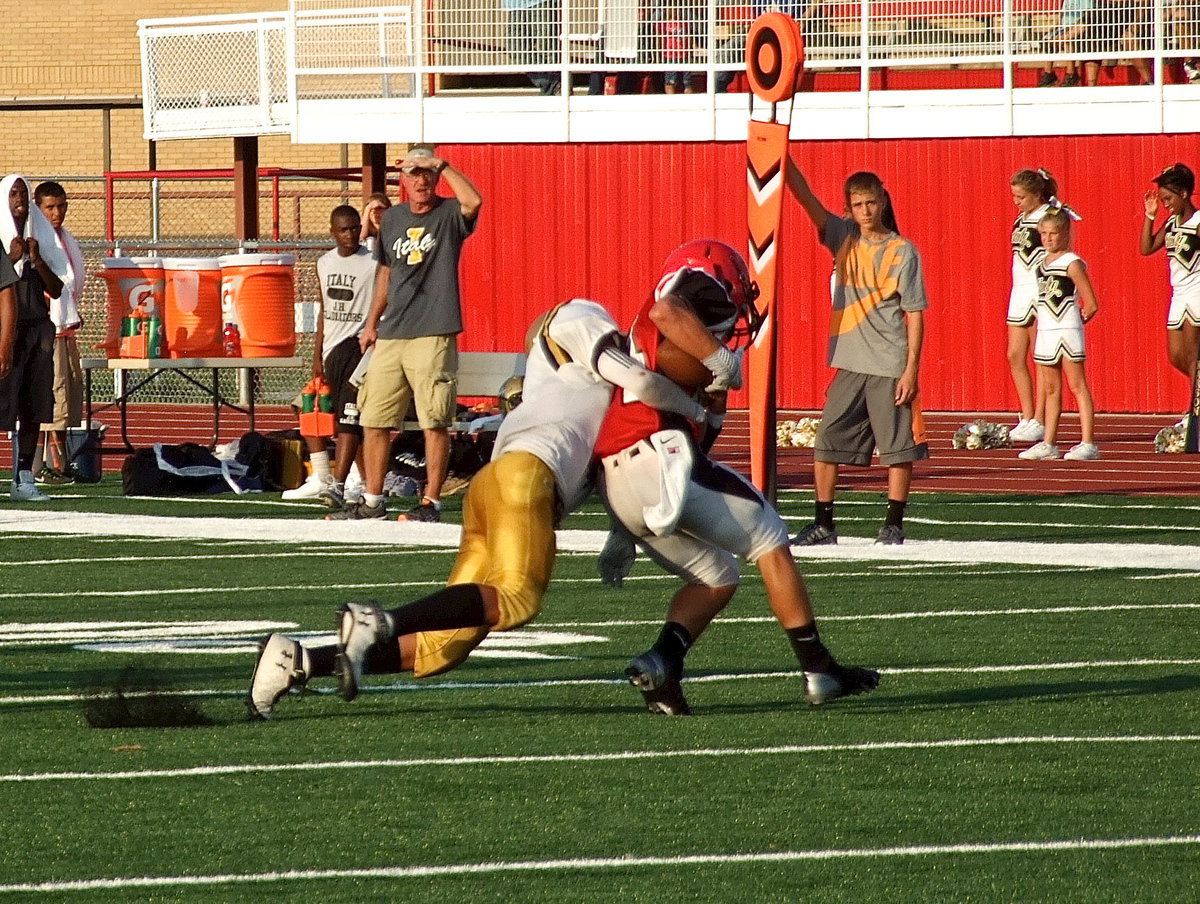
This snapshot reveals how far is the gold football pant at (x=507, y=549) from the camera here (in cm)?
690

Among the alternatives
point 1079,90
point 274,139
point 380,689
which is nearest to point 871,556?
point 380,689

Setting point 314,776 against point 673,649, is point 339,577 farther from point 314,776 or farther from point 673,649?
point 314,776

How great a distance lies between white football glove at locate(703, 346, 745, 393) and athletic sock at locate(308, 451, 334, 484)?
8.60m

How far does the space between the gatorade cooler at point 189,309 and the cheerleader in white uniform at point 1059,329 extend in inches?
251

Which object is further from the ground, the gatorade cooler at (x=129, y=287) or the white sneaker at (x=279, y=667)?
the gatorade cooler at (x=129, y=287)

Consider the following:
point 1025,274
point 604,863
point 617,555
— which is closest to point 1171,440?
point 1025,274

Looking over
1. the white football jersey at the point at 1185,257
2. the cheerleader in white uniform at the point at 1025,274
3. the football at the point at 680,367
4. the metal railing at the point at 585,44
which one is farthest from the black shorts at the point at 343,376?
the metal railing at the point at 585,44

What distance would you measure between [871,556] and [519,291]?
1391cm

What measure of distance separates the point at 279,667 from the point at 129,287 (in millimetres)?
12246

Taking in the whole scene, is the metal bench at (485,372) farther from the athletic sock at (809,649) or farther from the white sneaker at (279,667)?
the white sneaker at (279,667)

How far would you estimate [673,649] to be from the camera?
751cm

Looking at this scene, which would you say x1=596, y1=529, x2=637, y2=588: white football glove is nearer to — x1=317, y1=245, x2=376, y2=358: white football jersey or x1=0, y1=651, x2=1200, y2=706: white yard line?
x1=0, y1=651, x2=1200, y2=706: white yard line

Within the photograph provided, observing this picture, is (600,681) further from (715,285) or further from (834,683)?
(715,285)

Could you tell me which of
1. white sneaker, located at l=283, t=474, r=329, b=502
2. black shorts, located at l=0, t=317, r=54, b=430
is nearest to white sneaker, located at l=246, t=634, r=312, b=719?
black shorts, located at l=0, t=317, r=54, b=430
